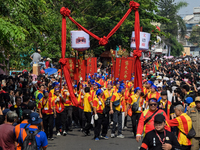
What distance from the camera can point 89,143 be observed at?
38.6 feet

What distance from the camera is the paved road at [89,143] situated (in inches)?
437

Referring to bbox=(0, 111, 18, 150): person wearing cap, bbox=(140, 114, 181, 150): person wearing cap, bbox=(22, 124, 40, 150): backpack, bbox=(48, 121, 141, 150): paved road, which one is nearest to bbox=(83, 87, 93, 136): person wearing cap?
bbox=(48, 121, 141, 150): paved road

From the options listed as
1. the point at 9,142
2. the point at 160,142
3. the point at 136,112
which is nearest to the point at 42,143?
the point at 9,142

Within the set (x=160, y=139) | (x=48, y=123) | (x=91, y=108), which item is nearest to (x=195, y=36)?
(x=91, y=108)

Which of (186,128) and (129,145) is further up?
(186,128)

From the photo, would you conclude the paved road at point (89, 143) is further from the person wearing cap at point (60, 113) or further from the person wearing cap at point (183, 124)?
the person wearing cap at point (183, 124)

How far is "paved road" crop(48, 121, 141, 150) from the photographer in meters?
11.1

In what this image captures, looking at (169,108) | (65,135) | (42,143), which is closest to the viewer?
(42,143)

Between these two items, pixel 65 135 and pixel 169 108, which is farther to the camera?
pixel 65 135

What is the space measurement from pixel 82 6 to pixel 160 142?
2752 cm

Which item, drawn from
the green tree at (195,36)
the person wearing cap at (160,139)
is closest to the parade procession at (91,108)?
the person wearing cap at (160,139)

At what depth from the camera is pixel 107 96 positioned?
44.9ft

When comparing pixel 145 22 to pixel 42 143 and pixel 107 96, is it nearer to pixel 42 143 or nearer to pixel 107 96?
pixel 107 96

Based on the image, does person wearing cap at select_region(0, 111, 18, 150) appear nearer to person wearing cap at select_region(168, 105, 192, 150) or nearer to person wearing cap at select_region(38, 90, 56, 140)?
person wearing cap at select_region(168, 105, 192, 150)
